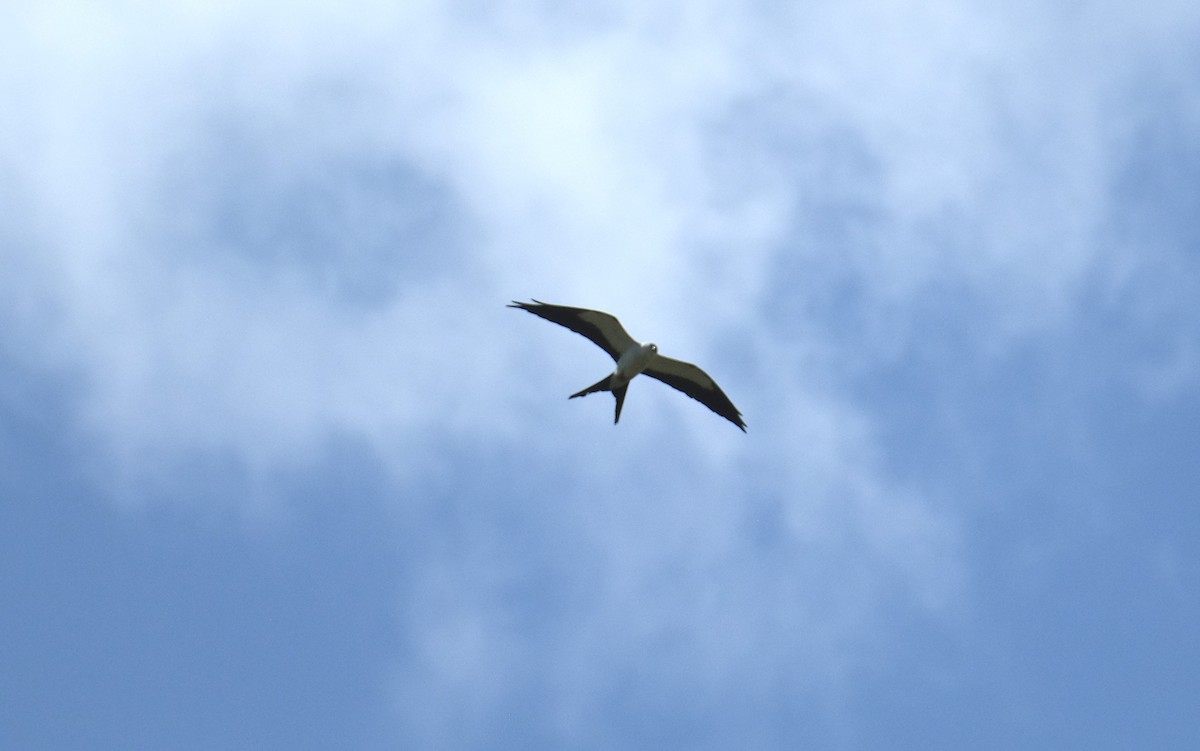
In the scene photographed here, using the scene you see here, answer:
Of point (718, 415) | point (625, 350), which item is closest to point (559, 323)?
point (625, 350)

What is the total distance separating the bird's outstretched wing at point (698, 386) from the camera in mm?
33938

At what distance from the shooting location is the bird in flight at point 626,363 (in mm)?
32844

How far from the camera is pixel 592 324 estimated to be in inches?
1300

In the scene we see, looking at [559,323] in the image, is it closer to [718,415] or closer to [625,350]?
[625,350]

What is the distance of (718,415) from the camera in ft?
112

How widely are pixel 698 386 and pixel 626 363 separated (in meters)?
1.85

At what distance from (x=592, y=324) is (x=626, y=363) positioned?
98cm

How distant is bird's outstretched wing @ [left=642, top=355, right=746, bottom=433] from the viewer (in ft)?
111

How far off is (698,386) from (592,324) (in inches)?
105

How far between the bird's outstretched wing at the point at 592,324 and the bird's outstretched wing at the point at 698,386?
878 mm

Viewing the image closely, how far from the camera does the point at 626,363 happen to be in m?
33.1

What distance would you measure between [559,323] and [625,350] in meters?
1.40

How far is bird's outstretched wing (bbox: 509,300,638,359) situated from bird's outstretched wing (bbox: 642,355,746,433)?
88cm

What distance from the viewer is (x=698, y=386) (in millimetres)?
34219
